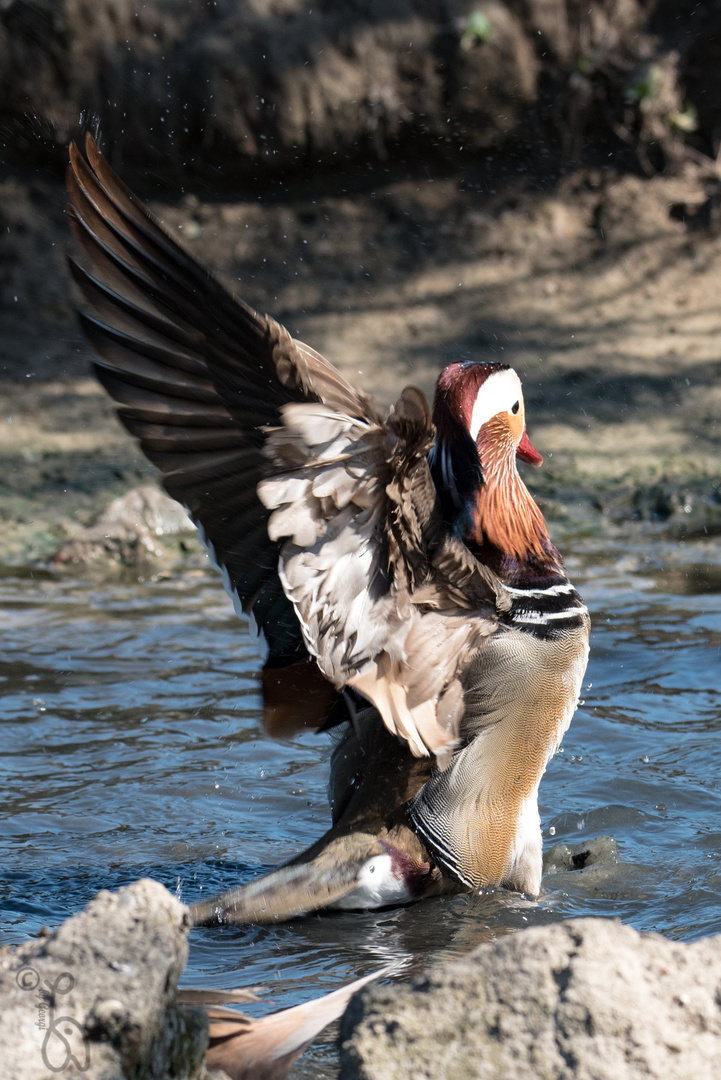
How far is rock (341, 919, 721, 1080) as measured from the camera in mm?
1988

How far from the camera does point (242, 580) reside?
10.7 feet

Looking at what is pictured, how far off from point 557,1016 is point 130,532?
4.82 m

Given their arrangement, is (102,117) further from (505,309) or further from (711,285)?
(711,285)

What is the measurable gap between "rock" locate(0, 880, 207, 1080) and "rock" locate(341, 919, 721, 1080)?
0.29m

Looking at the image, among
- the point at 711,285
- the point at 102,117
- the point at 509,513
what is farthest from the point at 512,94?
the point at 509,513

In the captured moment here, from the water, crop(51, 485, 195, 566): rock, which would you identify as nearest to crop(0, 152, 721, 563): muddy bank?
crop(51, 485, 195, 566): rock

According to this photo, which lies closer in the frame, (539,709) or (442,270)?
(539,709)

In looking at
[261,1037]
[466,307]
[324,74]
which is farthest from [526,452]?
[324,74]

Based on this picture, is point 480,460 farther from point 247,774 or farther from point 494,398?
point 247,774

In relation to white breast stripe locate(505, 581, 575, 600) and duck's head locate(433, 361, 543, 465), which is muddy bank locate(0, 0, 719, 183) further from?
white breast stripe locate(505, 581, 575, 600)

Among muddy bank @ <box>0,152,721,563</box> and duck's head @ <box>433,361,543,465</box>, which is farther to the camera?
muddy bank @ <box>0,152,721,563</box>

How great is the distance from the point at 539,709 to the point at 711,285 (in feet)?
20.8

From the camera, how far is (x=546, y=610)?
335cm

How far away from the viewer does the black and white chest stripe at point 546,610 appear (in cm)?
329
